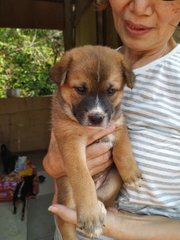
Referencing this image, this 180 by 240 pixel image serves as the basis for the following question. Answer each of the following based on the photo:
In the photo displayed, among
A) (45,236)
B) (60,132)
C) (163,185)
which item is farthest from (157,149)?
(45,236)

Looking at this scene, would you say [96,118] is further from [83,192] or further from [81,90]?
[83,192]

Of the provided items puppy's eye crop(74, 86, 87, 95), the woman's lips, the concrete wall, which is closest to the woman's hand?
puppy's eye crop(74, 86, 87, 95)

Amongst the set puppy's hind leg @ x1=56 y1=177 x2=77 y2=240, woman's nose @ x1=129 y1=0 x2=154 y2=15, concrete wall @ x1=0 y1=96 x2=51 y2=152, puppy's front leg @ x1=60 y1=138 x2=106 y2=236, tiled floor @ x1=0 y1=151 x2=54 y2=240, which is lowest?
concrete wall @ x1=0 y1=96 x2=51 y2=152

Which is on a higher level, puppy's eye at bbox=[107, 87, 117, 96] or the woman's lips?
the woman's lips

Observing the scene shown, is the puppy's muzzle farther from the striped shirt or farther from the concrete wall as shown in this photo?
the concrete wall

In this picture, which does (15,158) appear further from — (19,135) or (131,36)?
(131,36)
